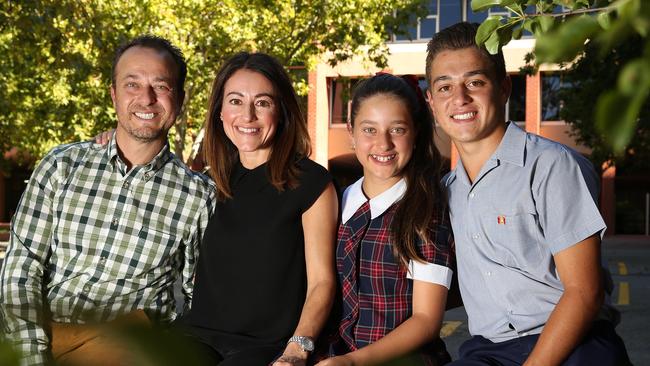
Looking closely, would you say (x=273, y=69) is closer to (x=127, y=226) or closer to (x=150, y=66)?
(x=150, y=66)

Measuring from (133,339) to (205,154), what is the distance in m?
3.11

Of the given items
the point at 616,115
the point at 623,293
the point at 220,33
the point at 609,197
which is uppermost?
the point at 220,33

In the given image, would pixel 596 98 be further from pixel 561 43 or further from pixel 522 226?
pixel 561 43

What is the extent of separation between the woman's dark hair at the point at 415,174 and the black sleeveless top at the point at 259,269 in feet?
1.17

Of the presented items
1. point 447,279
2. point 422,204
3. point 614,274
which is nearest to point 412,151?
point 422,204

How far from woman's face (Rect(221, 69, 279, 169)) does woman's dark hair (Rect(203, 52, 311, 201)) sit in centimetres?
3

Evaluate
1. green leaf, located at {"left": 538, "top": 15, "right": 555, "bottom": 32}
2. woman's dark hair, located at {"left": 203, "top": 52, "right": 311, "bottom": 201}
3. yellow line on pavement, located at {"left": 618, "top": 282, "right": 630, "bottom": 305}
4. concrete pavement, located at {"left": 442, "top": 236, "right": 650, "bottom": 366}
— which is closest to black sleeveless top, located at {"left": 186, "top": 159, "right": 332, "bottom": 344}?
woman's dark hair, located at {"left": 203, "top": 52, "right": 311, "bottom": 201}

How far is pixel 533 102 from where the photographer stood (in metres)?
29.5

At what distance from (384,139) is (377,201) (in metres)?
0.24

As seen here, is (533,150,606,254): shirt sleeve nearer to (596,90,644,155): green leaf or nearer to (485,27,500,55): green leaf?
(485,27,500,55): green leaf

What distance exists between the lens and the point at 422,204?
2.95 metres

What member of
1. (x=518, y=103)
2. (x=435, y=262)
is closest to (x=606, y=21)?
(x=435, y=262)

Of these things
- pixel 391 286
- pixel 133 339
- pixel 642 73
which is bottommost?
pixel 391 286

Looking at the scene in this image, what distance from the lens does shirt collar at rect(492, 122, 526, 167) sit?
107 inches
